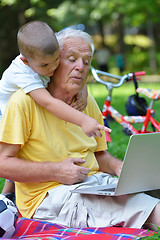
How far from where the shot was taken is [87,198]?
2641 millimetres

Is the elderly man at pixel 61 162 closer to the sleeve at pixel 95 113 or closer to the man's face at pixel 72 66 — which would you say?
the man's face at pixel 72 66

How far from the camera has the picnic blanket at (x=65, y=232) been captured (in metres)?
2.40

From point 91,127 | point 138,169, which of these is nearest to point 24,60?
point 91,127

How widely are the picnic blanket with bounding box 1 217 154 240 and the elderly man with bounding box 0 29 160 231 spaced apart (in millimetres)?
65

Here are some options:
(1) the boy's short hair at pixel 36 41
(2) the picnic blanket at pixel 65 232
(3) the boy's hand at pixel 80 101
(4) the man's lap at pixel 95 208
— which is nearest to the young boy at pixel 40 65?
(1) the boy's short hair at pixel 36 41

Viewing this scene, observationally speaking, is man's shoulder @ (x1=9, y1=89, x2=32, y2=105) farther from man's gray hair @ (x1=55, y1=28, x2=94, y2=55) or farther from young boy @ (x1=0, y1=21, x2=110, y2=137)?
man's gray hair @ (x1=55, y1=28, x2=94, y2=55)

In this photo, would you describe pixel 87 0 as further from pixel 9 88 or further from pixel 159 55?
pixel 9 88

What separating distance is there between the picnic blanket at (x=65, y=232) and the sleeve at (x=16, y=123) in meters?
0.48

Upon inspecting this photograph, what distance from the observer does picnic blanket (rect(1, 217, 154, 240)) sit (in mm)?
2396

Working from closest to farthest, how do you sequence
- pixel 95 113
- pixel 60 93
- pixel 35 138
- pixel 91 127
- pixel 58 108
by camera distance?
pixel 91 127 < pixel 58 108 < pixel 35 138 < pixel 60 93 < pixel 95 113

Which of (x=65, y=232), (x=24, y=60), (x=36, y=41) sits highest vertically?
(x=36, y=41)

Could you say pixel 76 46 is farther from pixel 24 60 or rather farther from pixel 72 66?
pixel 24 60

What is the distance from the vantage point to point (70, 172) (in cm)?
264

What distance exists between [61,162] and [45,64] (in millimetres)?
581
